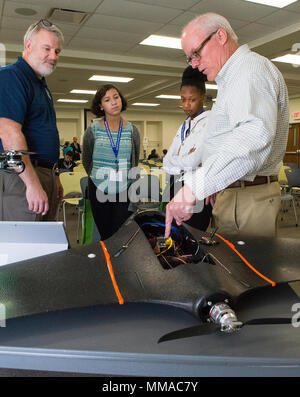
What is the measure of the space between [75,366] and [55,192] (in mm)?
1451

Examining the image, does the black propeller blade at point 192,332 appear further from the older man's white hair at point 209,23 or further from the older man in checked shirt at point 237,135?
the older man's white hair at point 209,23

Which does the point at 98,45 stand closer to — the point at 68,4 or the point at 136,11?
the point at 136,11

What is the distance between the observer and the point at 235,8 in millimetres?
4867

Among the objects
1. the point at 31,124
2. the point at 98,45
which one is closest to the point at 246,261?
the point at 31,124

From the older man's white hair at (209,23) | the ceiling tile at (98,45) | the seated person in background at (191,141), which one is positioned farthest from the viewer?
the ceiling tile at (98,45)

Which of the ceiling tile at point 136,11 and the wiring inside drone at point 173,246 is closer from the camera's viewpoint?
the wiring inside drone at point 173,246

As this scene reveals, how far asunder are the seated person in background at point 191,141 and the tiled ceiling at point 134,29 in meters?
2.92

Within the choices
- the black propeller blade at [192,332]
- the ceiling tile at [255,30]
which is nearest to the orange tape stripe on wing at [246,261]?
the black propeller blade at [192,332]

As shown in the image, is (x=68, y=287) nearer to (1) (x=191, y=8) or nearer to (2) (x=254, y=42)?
(1) (x=191, y=8)

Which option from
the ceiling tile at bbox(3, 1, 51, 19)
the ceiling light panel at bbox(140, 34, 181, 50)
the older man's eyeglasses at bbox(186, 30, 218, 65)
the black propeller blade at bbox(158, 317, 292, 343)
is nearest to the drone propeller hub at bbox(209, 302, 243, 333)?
the black propeller blade at bbox(158, 317, 292, 343)

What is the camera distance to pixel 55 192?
199cm

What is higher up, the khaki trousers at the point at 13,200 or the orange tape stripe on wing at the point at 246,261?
the khaki trousers at the point at 13,200

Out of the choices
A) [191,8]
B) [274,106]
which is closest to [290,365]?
[274,106]

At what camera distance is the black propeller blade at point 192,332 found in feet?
2.06
